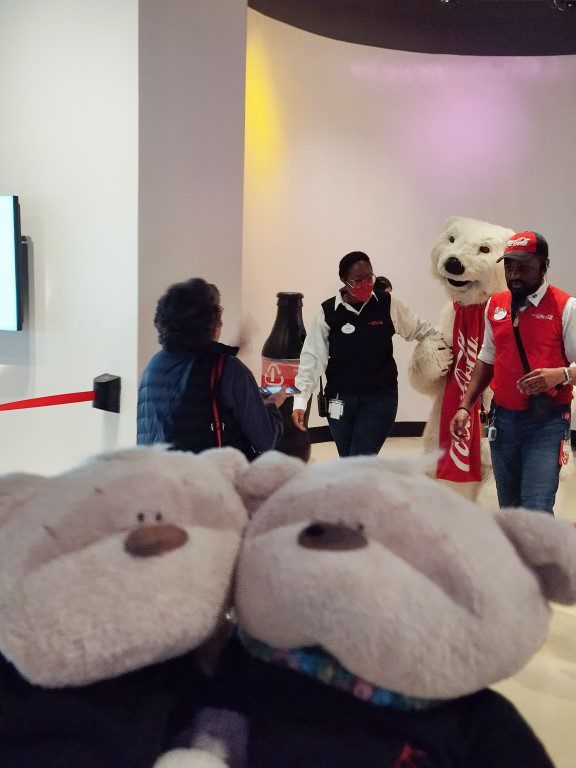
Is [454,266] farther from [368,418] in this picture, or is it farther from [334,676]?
[334,676]

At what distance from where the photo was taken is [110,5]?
3.35 meters

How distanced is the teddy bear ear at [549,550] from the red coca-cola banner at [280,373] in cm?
382

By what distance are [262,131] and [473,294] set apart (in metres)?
2.72

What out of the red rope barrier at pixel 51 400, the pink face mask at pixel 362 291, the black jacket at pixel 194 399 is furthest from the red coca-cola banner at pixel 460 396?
the red rope barrier at pixel 51 400

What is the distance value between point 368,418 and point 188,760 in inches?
101

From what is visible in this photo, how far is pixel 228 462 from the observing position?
105 centimetres

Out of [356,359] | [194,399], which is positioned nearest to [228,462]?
[194,399]

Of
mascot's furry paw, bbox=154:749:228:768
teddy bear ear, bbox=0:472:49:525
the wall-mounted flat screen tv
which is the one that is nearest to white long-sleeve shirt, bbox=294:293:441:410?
the wall-mounted flat screen tv

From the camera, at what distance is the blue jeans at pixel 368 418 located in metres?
3.33

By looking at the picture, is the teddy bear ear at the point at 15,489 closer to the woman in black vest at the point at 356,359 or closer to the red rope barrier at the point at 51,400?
the woman in black vest at the point at 356,359

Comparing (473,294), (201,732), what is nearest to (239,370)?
(201,732)

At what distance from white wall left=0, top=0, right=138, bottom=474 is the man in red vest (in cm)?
185

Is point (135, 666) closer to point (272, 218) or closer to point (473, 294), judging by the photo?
point (473, 294)

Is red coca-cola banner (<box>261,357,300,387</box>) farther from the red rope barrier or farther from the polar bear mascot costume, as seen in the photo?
the red rope barrier
